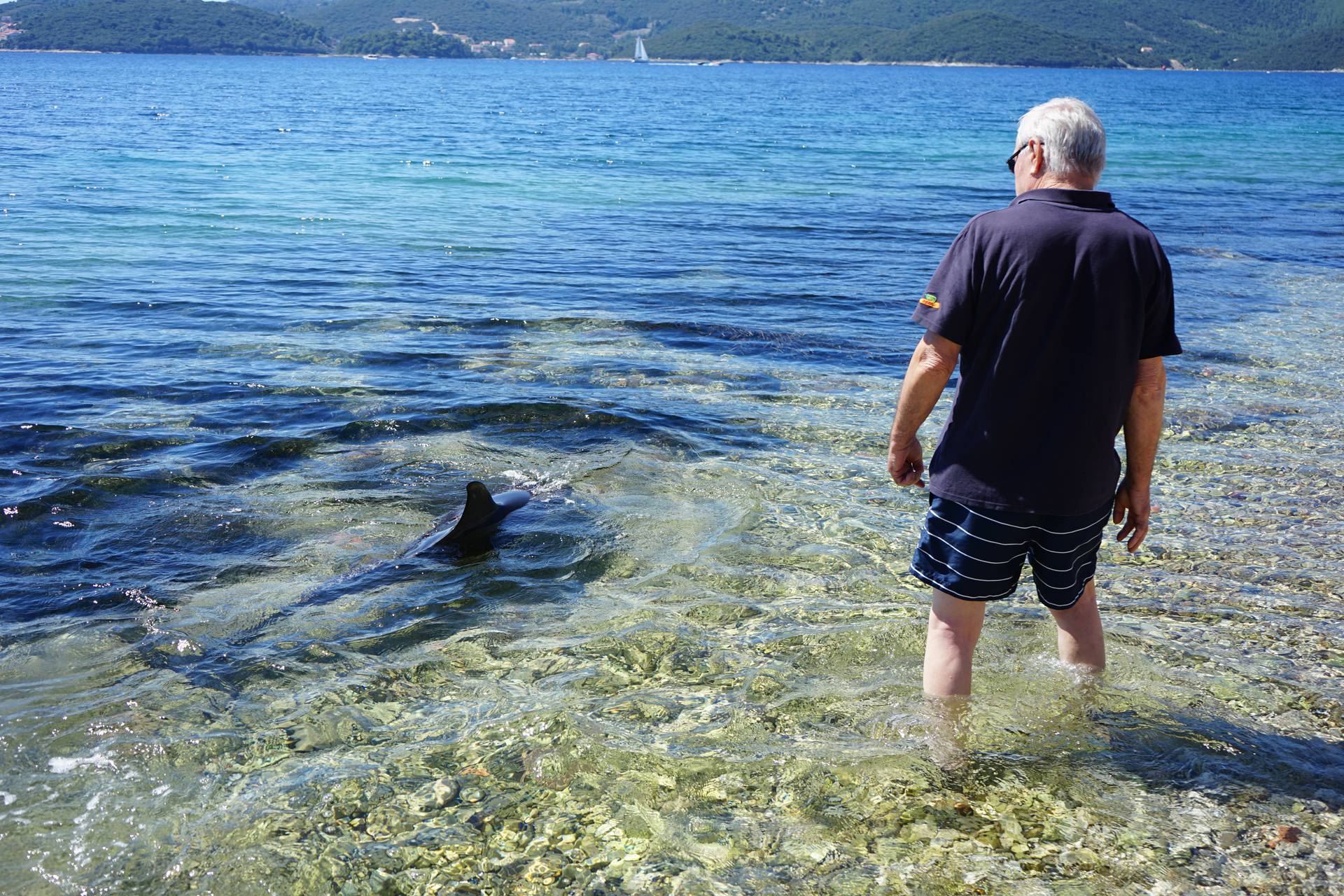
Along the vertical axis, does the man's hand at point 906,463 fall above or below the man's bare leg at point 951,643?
above

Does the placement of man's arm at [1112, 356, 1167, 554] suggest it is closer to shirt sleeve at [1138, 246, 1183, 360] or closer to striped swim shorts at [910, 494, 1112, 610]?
shirt sleeve at [1138, 246, 1183, 360]

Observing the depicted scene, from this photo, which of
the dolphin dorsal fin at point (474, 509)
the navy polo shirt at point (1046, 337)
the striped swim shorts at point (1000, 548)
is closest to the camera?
the navy polo shirt at point (1046, 337)

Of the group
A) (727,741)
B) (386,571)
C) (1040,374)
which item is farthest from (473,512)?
(1040,374)

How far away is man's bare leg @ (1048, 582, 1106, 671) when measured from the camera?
434 centimetres

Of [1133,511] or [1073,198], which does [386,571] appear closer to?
[1133,511]

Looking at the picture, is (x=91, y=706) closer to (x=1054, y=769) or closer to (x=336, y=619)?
(x=336, y=619)

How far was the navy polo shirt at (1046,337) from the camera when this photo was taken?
3.51m

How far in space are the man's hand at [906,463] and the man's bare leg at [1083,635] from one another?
0.92 m

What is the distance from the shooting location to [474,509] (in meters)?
6.70

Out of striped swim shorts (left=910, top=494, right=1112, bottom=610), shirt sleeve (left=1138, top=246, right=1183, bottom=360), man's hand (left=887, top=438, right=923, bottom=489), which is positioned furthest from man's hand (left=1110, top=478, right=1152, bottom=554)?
man's hand (left=887, top=438, right=923, bottom=489)

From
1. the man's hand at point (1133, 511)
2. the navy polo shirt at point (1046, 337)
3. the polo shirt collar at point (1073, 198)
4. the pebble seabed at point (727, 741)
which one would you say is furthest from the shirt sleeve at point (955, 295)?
the pebble seabed at point (727, 741)

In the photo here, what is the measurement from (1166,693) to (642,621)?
2830 mm

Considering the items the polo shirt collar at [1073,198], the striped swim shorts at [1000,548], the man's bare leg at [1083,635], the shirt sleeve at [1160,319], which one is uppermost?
the polo shirt collar at [1073,198]

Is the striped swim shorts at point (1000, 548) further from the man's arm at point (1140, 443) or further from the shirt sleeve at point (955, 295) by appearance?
the shirt sleeve at point (955, 295)
